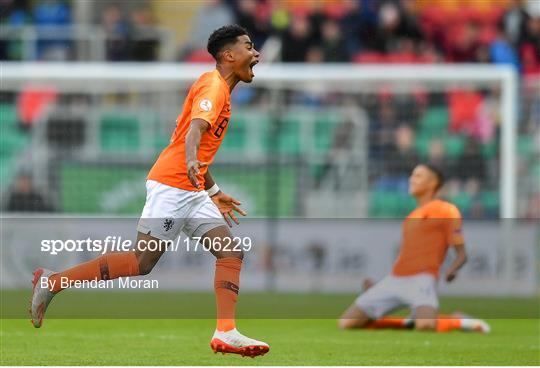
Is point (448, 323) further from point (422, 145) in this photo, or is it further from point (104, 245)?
point (422, 145)

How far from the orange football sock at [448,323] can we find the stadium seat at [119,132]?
739cm

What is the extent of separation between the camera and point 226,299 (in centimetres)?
848

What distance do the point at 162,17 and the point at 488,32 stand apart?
5.57 m

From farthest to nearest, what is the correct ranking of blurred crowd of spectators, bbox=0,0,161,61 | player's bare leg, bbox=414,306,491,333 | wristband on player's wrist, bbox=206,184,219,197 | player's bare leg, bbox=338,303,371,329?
blurred crowd of spectators, bbox=0,0,161,61 → player's bare leg, bbox=338,303,371,329 → player's bare leg, bbox=414,306,491,333 → wristband on player's wrist, bbox=206,184,219,197

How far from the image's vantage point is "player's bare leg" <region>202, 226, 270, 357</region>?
826 cm

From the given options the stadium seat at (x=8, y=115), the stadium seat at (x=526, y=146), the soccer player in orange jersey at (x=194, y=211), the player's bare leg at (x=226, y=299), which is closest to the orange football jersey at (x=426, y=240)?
the soccer player in orange jersey at (x=194, y=211)

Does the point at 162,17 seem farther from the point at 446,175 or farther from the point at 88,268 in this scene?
the point at 88,268

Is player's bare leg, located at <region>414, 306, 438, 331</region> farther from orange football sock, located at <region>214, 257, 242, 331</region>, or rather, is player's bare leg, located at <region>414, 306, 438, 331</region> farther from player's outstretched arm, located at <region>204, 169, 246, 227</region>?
orange football sock, located at <region>214, 257, 242, 331</region>

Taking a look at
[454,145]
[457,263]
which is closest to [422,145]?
[454,145]

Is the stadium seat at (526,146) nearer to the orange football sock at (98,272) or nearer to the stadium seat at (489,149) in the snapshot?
the stadium seat at (489,149)

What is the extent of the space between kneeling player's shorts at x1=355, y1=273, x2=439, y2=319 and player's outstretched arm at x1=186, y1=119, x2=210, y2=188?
4790 millimetres

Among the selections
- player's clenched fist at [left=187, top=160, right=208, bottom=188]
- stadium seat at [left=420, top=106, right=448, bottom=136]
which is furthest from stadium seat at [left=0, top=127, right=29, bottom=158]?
player's clenched fist at [left=187, top=160, right=208, bottom=188]

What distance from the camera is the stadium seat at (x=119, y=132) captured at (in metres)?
18.9

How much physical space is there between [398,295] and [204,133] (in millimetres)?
4792
